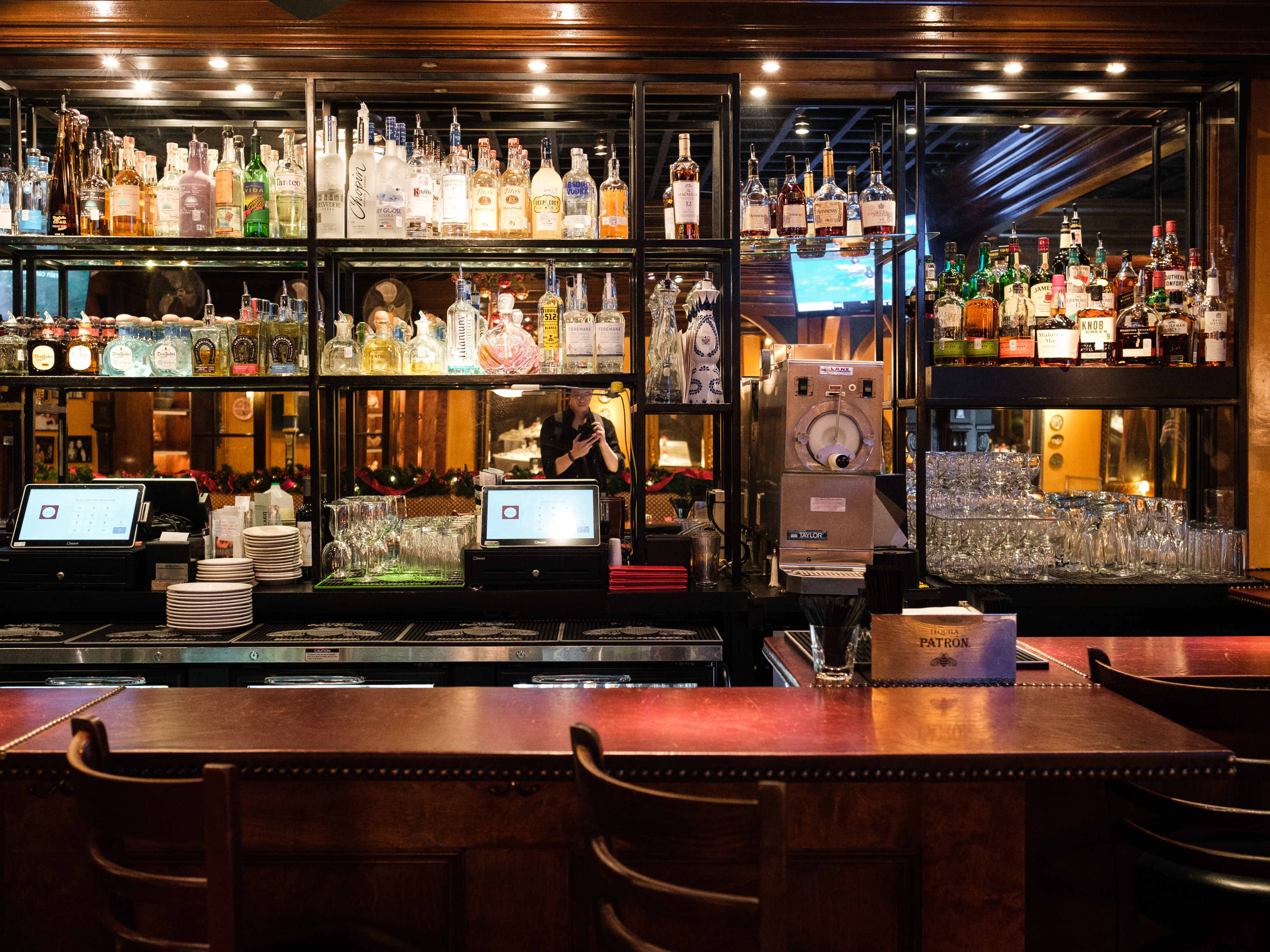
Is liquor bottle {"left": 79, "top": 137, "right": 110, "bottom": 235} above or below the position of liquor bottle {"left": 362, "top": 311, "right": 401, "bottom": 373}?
above

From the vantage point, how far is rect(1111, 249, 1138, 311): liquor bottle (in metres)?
3.74

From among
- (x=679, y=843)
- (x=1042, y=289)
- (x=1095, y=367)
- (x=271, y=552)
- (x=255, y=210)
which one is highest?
(x=255, y=210)

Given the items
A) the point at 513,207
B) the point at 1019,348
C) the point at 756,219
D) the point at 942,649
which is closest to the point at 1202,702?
the point at 942,649

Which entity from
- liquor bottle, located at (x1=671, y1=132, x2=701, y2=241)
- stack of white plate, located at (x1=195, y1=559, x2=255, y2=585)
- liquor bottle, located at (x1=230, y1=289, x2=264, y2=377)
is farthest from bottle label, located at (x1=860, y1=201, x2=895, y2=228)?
stack of white plate, located at (x1=195, y1=559, x2=255, y2=585)

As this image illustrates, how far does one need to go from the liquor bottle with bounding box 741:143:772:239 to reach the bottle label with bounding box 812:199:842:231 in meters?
0.19

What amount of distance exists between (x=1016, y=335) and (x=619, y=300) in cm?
289

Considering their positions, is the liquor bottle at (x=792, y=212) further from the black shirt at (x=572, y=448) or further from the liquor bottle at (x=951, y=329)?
the black shirt at (x=572, y=448)

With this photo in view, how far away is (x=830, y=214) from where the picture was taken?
11.7 ft

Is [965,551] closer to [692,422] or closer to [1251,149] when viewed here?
[1251,149]

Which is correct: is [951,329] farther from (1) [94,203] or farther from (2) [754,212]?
(1) [94,203]

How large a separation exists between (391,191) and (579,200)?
2.25ft

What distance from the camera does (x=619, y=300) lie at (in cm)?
592

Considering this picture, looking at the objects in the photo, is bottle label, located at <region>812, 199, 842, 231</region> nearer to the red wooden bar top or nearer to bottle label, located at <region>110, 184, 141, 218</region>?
the red wooden bar top

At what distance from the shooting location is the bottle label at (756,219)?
360 centimetres
